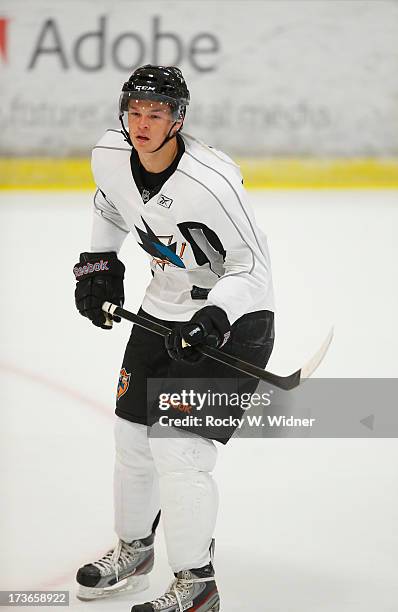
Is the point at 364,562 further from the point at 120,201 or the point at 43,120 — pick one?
the point at 43,120

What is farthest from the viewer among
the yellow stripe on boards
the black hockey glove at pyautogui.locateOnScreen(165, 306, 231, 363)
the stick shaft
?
the yellow stripe on boards

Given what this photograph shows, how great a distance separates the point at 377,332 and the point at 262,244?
1.53m

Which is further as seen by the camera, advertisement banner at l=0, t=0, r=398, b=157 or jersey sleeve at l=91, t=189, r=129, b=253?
advertisement banner at l=0, t=0, r=398, b=157

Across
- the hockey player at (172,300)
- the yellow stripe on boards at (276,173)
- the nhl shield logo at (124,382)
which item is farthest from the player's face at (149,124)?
Answer: the yellow stripe on boards at (276,173)

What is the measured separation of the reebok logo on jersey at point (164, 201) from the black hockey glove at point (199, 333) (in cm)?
22

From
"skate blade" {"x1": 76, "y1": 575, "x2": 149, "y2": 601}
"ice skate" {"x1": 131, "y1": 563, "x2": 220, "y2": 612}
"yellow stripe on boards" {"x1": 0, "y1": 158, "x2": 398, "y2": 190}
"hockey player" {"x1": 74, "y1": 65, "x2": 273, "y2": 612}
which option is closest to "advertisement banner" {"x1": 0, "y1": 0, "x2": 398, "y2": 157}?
"yellow stripe on boards" {"x1": 0, "y1": 158, "x2": 398, "y2": 190}

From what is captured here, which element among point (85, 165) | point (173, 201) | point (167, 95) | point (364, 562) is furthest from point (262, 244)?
point (85, 165)

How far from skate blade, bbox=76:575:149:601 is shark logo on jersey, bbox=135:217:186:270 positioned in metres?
0.68

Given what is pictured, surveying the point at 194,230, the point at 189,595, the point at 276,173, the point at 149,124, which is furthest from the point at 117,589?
the point at 276,173

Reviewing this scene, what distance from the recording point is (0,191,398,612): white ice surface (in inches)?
82.7

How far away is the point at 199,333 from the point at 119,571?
603mm

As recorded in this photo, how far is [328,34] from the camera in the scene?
4.98m

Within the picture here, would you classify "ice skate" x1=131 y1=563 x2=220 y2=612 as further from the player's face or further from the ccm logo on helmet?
the ccm logo on helmet

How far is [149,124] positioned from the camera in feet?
6.24
